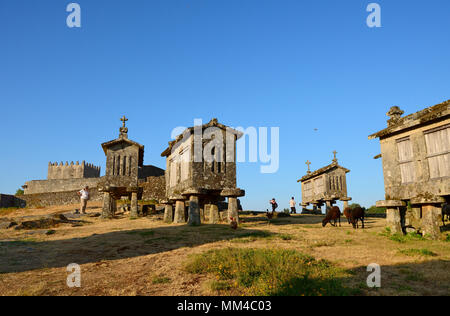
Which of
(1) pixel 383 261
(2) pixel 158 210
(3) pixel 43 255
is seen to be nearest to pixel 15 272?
(3) pixel 43 255

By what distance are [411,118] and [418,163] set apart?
181 cm

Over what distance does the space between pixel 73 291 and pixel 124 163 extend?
18.6m

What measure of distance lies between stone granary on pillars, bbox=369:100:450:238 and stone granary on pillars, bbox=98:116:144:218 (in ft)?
57.0

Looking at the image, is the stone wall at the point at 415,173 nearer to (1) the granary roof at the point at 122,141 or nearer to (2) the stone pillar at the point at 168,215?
(2) the stone pillar at the point at 168,215

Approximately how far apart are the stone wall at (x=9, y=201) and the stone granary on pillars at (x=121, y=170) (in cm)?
2019

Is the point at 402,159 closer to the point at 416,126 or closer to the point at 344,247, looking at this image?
the point at 416,126

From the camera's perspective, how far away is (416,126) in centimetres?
1109

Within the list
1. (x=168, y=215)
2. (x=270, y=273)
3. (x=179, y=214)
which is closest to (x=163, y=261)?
(x=270, y=273)

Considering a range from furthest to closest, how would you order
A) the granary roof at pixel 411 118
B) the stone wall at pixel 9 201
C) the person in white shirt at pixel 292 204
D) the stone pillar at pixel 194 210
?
1. the stone wall at pixel 9 201
2. the person in white shirt at pixel 292 204
3. the stone pillar at pixel 194 210
4. the granary roof at pixel 411 118

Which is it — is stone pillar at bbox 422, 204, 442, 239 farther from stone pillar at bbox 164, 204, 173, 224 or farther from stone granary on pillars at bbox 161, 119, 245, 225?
stone pillar at bbox 164, 204, 173, 224

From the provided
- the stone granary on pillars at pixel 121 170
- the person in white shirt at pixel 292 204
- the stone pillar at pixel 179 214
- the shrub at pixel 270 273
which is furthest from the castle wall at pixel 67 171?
the shrub at pixel 270 273

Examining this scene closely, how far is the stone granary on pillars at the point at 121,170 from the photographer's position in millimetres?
22047

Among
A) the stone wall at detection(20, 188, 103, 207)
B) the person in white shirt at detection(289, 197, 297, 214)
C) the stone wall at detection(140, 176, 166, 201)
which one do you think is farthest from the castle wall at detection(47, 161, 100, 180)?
the person in white shirt at detection(289, 197, 297, 214)

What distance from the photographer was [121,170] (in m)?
22.6
